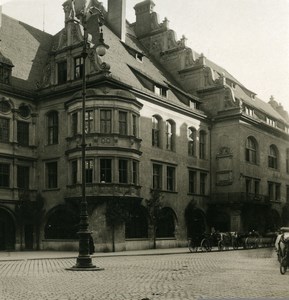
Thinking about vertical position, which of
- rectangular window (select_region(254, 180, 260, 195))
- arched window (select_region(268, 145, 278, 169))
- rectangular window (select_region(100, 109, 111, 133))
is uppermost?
rectangular window (select_region(100, 109, 111, 133))

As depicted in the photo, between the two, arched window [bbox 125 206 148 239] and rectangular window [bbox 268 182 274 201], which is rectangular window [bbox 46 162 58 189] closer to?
arched window [bbox 125 206 148 239]

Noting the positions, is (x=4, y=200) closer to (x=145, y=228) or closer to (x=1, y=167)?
(x=1, y=167)

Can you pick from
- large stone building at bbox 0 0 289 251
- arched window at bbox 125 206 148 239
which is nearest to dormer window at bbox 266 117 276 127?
large stone building at bbox 0 0 289 251

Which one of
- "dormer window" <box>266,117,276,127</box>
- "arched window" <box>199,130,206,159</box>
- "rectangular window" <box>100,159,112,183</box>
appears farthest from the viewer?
"dormer window" <box>266,117,276,127</box>

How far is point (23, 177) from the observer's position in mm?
38906

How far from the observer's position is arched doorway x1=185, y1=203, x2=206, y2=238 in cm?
4300

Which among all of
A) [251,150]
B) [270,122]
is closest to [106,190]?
[251,150]

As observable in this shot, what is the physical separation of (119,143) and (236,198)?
44.8 ft

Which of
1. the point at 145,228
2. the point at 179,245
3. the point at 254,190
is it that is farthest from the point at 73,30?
the point at 254,190

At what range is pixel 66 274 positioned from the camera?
1720 centimetres

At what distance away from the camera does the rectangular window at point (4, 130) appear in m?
37.3

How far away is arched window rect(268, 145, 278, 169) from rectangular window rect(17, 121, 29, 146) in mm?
24437

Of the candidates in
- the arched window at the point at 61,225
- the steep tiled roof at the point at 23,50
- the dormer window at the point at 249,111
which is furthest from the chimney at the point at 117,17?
the arched window at the point at 61,225

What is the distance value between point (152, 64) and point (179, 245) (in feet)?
53.8
